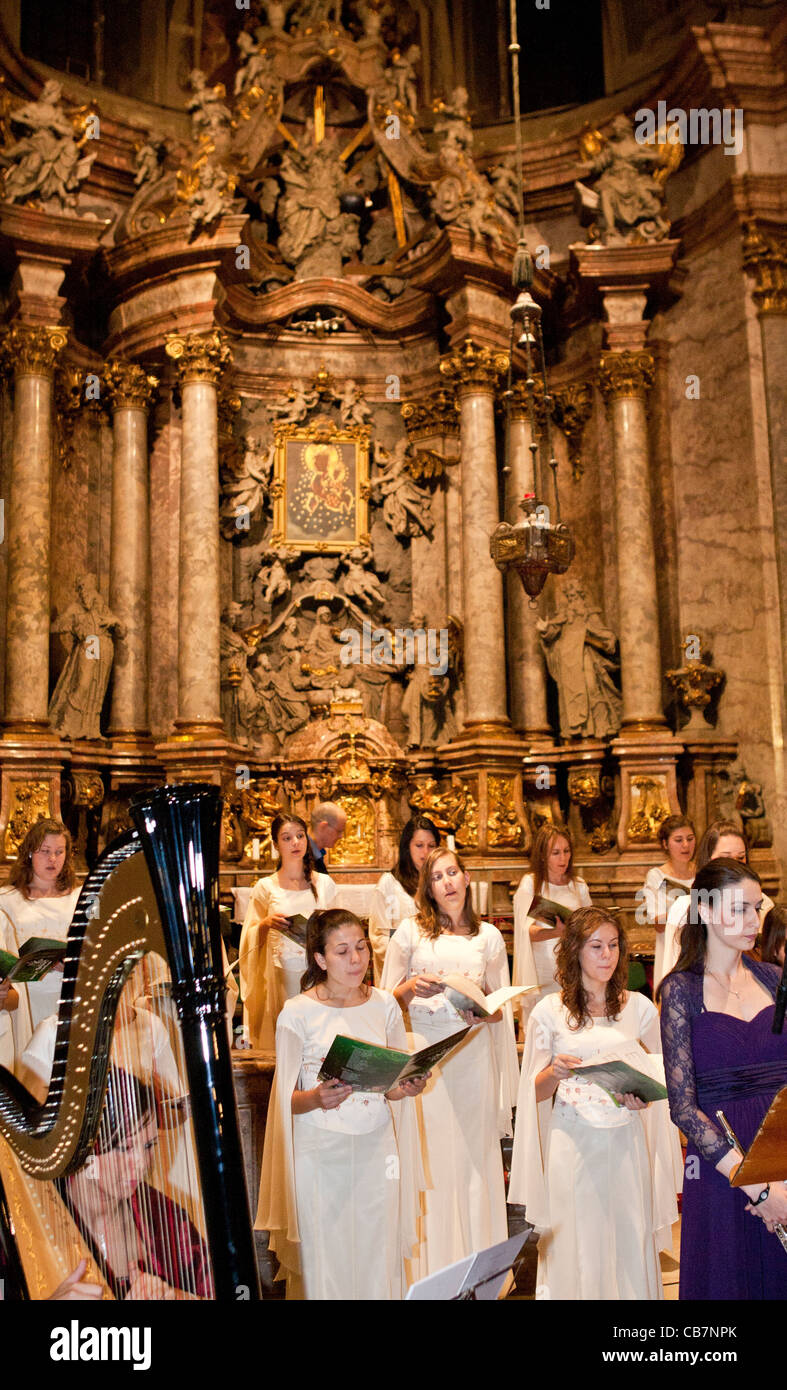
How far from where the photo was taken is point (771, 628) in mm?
12039

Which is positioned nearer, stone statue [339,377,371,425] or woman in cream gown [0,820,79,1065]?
woman in cream gown [0,820,79,1065]

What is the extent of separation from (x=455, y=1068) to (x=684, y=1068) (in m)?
1.84

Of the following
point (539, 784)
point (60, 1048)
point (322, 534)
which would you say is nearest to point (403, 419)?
point (322, 534)

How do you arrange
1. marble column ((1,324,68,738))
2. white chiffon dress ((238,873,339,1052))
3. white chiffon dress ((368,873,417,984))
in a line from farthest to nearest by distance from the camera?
marble column ((1,324,68,738)) < white chiffon dress ((238,873,339,1052)) < white chiffon dress ((368,873,417,984))

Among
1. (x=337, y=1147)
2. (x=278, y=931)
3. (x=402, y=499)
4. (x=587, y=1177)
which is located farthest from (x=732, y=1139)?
(x=402, y=499)

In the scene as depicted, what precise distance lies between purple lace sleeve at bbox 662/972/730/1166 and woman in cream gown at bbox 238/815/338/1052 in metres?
3.07

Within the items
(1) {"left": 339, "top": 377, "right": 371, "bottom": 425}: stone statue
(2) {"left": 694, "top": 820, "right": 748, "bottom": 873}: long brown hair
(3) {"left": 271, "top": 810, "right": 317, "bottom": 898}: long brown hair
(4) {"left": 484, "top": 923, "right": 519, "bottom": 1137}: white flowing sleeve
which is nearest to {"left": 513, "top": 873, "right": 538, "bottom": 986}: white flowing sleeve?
(3) {"left": 271, "top": 810, "right": 317, "bottom": 898}: long brown hair

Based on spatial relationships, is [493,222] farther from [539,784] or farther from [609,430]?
[539,784]

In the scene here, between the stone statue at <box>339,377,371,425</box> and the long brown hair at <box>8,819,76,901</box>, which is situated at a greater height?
the stone statue at <box>339,377,371,425</box>

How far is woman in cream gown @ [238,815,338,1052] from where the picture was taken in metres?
6.66

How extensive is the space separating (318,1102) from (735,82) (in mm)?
11869

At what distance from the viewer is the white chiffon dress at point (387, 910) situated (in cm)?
651

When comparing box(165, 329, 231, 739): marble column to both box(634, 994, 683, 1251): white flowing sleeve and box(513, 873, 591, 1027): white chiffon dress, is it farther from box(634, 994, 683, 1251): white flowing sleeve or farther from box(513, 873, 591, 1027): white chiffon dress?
box(634, 994, 683, 1251): white flowing sleeve

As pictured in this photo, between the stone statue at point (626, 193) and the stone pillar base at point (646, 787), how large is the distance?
5310mm
